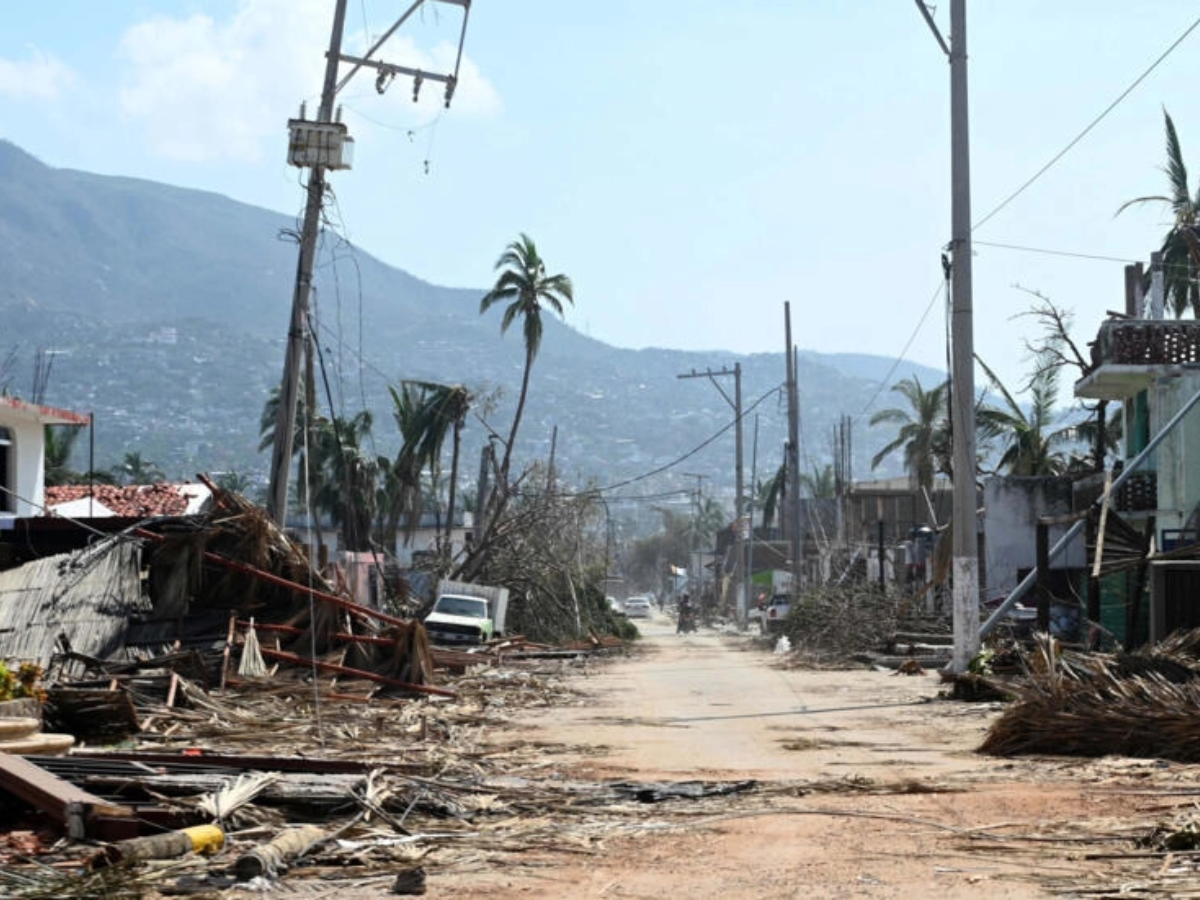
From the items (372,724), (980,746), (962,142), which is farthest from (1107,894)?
(962,142)

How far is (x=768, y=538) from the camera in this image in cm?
11644

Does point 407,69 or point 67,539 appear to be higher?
point 407,69

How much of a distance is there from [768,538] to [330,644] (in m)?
92.9

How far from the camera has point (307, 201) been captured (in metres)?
26.8

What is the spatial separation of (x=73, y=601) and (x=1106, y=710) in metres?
13.5

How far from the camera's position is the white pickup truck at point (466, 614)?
131ft

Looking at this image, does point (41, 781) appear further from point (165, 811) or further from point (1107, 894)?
point (1107, 894)

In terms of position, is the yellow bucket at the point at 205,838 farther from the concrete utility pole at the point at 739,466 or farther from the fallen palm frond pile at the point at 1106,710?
the concrete utility pole at the point at 739,466

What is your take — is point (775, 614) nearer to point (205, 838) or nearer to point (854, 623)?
point (854, 623)

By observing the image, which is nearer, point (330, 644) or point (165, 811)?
point (165, 811)

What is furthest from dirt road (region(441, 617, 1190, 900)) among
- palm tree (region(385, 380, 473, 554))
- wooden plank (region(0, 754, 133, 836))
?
palm tree (region(385, 380, 473, 554))

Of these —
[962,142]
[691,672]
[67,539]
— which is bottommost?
[691,672]

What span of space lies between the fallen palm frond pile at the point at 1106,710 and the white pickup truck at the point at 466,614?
2290cm

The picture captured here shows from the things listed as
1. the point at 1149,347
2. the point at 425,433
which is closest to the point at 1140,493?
the point at 1149,347
